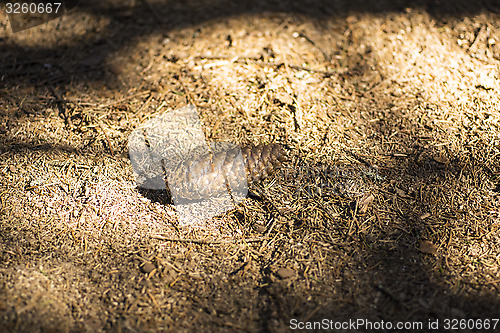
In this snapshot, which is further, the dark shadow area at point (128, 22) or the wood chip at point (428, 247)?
the dark shadow area at point (128, 22)

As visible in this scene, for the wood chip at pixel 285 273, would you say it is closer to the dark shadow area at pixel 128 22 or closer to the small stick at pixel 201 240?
the small stick at pixel 201 240

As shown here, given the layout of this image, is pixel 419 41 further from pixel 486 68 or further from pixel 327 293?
pixel 327 293

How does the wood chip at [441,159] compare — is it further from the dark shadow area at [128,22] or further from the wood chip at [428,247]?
the dark shadow area at [128,22]

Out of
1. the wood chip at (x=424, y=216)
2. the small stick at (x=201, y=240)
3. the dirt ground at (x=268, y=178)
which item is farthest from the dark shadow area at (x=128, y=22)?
the wood chip at (x=424, y=216)

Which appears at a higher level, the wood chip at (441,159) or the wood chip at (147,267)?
the wood chip at (441,159)

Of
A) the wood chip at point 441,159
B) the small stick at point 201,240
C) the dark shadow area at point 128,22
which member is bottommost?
the small stick at point 201,240

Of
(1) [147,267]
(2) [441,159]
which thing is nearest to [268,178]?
(1) [147,267]

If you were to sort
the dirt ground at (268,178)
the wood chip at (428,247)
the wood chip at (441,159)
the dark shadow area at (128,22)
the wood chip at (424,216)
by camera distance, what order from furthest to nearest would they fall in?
the dark shadow area at (128,22)
the wood chip at (441,159)
the wood chip at (424,216)
the wood chip at (428,247)
the dirt ground at (268,178)

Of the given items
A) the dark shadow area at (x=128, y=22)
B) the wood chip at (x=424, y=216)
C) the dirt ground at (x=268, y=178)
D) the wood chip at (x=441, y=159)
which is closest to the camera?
the dirt ground at (x=268, y=178)

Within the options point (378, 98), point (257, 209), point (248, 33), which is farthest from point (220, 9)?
point (257, 209)

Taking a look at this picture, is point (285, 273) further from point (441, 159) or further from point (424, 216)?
point (441, 159)
